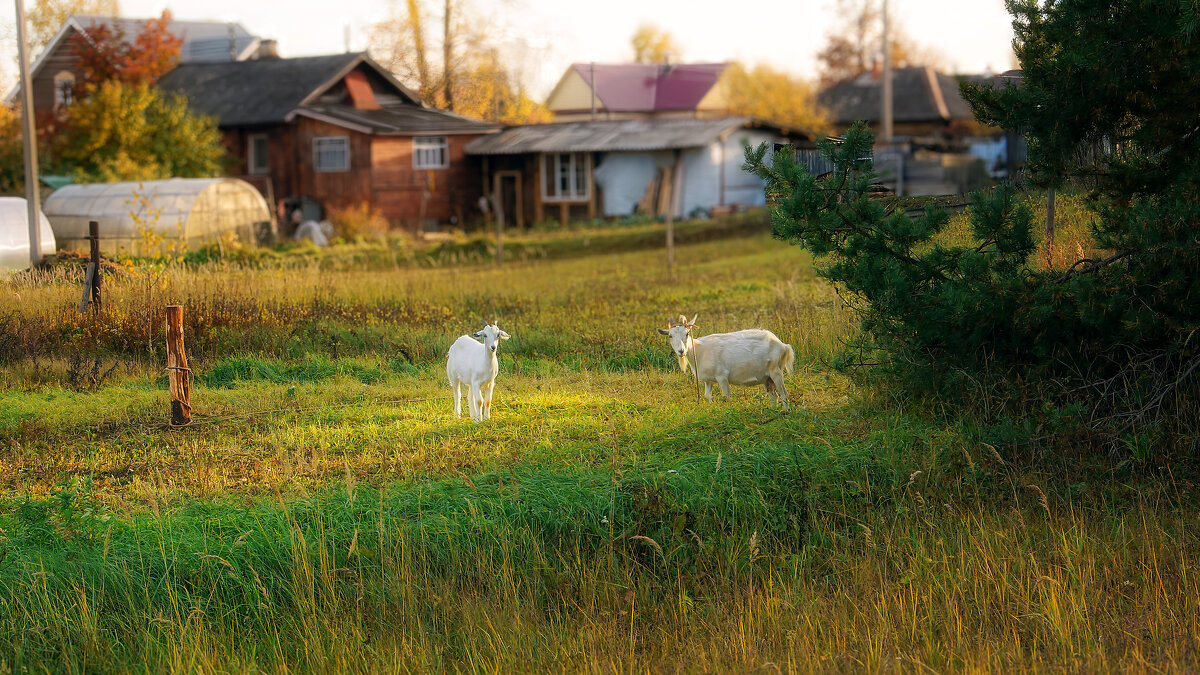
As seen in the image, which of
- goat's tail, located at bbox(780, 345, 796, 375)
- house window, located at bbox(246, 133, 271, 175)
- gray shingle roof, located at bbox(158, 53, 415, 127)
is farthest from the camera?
house window, located at bbox(246, 133, 271, 175)

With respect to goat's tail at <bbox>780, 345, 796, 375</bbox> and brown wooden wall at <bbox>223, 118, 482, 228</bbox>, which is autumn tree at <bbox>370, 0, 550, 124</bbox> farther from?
goat's tail at <bbox>780, 345, 796, 375</bbox>

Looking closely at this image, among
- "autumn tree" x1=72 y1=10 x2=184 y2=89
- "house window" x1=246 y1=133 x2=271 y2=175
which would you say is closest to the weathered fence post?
"autumn tree" x1=72 y1=10 x2=184 y2=89

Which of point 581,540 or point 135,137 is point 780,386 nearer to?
point 581,540

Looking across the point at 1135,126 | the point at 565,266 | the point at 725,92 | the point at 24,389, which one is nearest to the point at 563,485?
the point at 1135,126

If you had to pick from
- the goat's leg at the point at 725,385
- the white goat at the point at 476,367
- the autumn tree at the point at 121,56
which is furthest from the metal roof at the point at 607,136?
the white goat at the point at 476,367

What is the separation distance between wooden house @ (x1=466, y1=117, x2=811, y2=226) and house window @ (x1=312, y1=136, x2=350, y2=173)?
406cm

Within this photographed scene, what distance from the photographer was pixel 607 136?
3653 cm

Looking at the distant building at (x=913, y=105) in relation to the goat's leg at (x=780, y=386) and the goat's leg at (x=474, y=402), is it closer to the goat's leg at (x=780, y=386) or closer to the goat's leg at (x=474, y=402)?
the goat's leg at (x=780, y=386)

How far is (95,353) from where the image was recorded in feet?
41.4

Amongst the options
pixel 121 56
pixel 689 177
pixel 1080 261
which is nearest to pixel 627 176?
pixel 689 177

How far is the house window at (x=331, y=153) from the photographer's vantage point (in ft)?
118

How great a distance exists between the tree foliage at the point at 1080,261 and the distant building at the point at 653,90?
4719cm

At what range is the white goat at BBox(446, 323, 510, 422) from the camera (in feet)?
30.6

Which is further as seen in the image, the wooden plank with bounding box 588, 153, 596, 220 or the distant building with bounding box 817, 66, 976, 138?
the distant building with bounding box 817, 66, 976, 138
